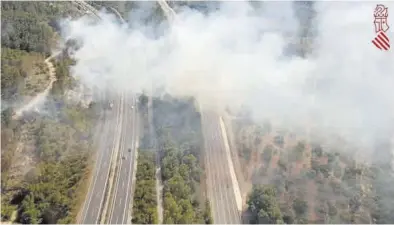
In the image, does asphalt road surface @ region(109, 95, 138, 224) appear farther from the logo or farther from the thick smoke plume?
the logo

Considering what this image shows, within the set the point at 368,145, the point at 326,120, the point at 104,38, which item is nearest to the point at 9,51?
the point at 104,38

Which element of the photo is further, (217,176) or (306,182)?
(217,176)

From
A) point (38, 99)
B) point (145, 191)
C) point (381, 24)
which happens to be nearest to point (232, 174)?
point (145, 191)

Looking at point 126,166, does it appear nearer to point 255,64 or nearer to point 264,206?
point 264,206

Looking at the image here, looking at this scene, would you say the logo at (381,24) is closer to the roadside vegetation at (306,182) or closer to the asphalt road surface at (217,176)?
the roadside vegetation at (306,182)

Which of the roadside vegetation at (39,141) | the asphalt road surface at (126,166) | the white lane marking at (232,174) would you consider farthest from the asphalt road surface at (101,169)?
the white lane marking at (232,174)

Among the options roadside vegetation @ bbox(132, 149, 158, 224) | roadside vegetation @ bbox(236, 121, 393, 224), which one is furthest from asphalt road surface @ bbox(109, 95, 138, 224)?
roadside vegetation @ bbox(236, 121, 393, 224)
